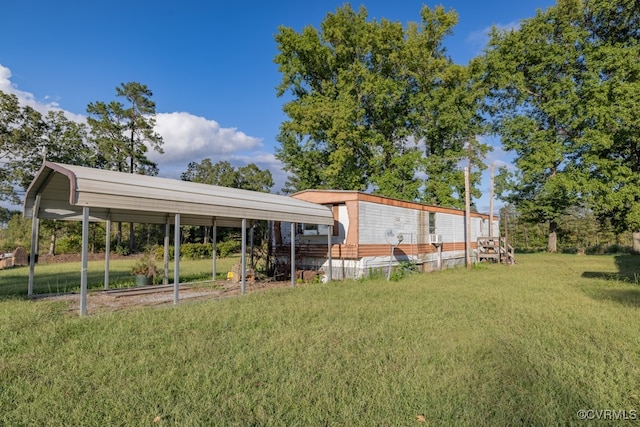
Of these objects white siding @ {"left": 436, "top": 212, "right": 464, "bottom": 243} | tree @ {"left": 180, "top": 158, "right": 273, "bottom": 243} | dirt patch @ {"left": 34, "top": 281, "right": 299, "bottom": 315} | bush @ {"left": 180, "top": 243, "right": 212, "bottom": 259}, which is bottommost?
dirt patch @ {"left": 34, "top": 281, "right": 299, "bottom": 315}

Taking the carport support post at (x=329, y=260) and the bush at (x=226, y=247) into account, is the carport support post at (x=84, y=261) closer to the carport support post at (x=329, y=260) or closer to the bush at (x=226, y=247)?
the carport support post at (x=329, y=260)

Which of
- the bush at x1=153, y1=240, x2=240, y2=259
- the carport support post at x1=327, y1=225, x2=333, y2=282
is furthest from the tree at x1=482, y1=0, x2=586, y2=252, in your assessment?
the bush at x1=153, y1=240, x2=240, y2=259

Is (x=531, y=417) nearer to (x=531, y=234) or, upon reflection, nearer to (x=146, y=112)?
(x=146, y=112)

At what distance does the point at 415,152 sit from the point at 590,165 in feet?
37.4

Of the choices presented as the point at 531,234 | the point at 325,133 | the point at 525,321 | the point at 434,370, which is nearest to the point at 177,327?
the point at 434,370

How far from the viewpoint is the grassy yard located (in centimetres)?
309

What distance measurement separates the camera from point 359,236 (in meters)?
11.9

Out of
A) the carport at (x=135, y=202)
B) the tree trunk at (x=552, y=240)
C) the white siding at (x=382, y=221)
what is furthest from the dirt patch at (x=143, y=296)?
the tree trunk at (x=552, y=240)

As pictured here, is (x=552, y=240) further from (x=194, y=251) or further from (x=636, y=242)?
(x=194, y=251)

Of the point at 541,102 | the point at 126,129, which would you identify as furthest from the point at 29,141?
the point at 541,102

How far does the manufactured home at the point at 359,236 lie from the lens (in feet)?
39.5

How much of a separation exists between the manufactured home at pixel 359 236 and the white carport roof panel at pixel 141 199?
0.96 metres

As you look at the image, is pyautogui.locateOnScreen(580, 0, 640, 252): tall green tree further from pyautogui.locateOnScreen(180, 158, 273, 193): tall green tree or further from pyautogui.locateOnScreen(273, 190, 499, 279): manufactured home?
pyautogui.locateOnScreen(180, 158, 273, 193): tall green tree

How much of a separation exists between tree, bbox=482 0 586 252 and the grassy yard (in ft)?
68.7
